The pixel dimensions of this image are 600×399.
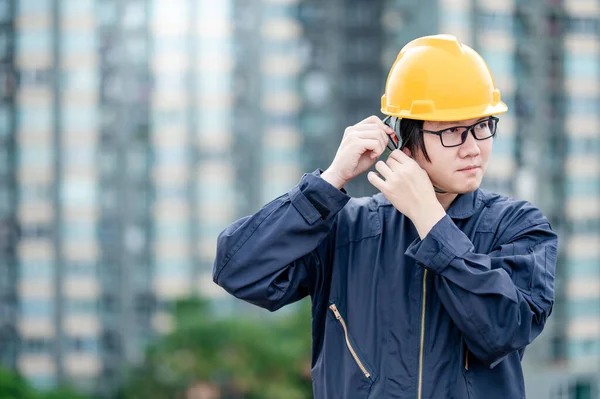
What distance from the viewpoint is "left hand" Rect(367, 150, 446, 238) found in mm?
1916

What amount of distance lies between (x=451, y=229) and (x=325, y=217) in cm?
30

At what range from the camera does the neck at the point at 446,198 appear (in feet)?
6.93

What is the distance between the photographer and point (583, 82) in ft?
115

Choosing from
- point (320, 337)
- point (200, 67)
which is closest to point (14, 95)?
point (200, 67)

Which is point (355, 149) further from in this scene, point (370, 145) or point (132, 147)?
point (132, 147)

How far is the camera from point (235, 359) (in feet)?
118

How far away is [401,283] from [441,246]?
20cm

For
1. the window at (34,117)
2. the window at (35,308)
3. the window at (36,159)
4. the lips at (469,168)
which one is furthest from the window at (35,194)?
the lips at (469,168)

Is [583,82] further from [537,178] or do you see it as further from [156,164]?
[156,164]

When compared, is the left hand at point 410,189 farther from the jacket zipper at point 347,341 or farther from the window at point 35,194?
the window at point 35,194

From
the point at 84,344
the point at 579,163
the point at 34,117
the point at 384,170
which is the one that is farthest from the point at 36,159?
the point at 384,170

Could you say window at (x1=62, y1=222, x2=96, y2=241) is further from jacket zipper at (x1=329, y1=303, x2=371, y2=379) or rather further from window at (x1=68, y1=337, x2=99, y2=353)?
jacket zipper at (x1=329, y1=303, x2=371, y2=379)

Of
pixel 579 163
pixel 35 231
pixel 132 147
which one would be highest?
pixel 132 147

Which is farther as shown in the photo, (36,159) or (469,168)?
(36,159)
